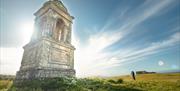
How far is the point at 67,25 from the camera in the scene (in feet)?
55.7

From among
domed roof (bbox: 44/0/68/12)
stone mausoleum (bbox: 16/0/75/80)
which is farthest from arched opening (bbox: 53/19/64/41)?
domed roof (bbox: 44/0/68/12)

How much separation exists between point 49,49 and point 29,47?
3.30m

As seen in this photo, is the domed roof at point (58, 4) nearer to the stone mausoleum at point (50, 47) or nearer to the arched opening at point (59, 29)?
the stone mausoleum at point (50, 47)

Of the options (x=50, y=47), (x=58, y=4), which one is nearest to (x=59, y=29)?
(x=58, y=4)

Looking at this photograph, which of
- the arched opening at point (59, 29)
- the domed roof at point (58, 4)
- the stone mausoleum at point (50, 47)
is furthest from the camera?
the arched opening at point (59, 29)

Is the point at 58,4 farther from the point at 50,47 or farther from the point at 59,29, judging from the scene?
the point at 50,47

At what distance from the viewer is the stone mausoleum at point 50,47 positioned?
1225cm

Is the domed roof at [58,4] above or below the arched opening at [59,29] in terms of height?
above

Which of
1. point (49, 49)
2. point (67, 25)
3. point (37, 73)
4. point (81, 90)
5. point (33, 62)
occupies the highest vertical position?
point (67, 25)

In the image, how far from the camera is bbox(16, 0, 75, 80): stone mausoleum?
482 inches

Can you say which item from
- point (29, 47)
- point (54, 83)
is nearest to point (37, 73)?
point (54, 83)

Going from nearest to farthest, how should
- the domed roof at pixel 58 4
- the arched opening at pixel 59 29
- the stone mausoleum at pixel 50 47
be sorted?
the stone mausoleum at pixel 50 47 → the domed roof at pixel 58 4 → the arched opening at pixel 59 29

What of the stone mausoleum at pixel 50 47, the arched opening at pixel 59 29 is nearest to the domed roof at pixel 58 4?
the stone mausoleum at pixel 50 47

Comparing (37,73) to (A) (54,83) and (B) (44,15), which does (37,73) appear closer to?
A: (A) (54,83)
